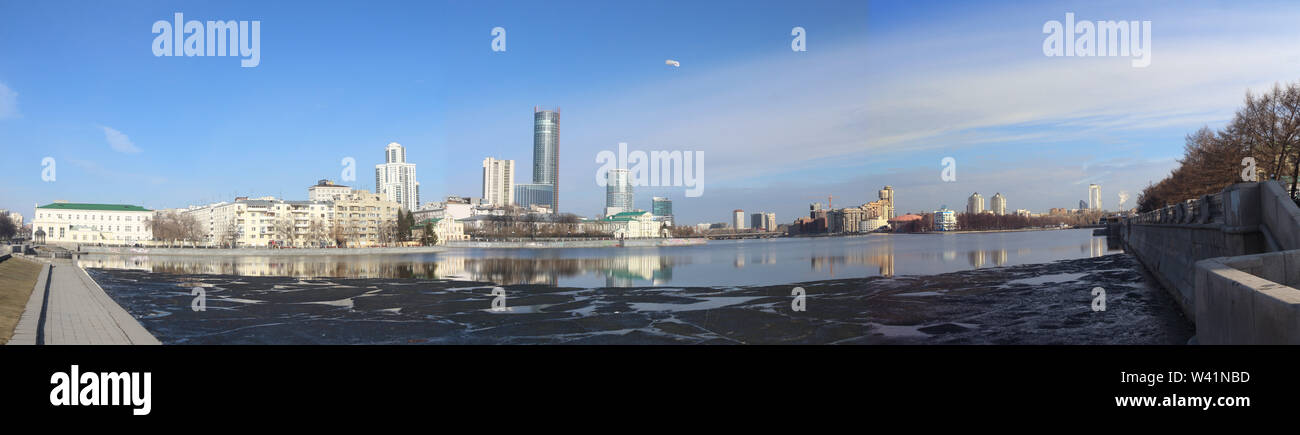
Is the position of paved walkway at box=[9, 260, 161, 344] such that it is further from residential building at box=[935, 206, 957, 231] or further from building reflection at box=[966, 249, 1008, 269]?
residential building at box=[935, 206, 957, 231]

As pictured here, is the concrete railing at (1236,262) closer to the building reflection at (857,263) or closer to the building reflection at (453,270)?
the building reflection at (857,263)

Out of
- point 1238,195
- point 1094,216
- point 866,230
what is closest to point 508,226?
point 866,230

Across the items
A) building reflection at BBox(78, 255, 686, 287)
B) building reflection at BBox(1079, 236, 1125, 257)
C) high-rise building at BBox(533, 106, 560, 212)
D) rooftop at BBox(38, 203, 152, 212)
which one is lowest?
building reflection at BBox(78, 255, 686, 287)

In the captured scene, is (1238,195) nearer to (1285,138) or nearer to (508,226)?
(1285,138)

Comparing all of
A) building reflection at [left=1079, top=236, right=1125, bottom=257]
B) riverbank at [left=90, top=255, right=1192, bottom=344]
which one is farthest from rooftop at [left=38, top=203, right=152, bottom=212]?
building reflection at [left=1079, top=236, right=1125, bottom=257]

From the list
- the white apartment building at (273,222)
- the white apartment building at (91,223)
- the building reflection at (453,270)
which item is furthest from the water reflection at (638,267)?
the white apartment building at (273,222)

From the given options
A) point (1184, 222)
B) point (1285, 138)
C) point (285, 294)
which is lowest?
point (285, 294)
